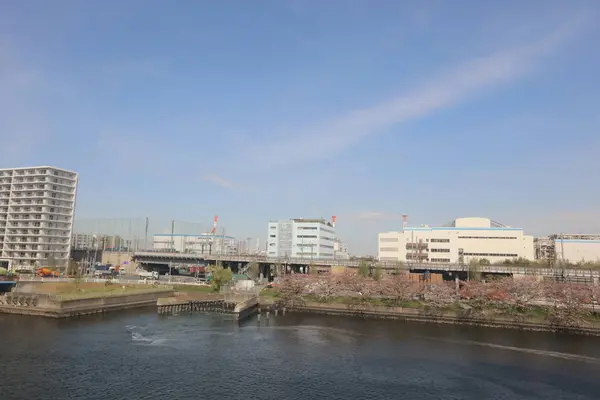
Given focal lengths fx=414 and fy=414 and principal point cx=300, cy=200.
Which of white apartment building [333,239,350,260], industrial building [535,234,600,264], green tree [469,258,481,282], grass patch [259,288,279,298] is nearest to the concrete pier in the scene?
grass patch [259,288,279,298]

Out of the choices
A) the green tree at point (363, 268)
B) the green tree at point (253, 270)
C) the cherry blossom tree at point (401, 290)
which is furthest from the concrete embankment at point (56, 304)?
the green tree at point (363, 268)

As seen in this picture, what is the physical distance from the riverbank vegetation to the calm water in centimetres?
431

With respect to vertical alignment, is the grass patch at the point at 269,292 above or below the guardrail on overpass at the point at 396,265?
below

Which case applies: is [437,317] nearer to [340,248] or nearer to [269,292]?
[269,292]

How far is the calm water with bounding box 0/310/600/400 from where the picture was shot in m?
25.4

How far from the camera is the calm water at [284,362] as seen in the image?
25.4 meters

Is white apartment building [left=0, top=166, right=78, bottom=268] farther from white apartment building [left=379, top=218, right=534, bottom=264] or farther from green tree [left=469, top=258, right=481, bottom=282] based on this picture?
green tree [left=469, top=258, right=481, bottom=282]

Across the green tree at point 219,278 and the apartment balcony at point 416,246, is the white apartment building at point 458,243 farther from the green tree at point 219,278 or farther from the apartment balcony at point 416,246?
the green tree at point 219,278

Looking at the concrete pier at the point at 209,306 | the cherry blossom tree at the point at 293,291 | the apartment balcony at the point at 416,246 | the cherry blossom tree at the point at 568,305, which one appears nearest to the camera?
the cherry blossom tree at the point at 568,305

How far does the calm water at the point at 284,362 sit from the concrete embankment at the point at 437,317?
2683mm

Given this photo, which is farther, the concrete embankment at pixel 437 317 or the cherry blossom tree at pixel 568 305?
the concrete embankment at pixel 437 317

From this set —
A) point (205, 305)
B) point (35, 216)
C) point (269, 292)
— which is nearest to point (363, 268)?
point (269, 292)

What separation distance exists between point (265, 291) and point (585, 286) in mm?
45215

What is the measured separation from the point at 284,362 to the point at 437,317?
89.7 feet
